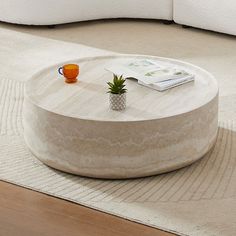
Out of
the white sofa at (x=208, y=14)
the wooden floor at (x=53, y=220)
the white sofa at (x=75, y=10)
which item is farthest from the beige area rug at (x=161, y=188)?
the white sofa at (x=75, y=10)

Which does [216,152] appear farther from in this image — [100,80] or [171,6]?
[171,6]

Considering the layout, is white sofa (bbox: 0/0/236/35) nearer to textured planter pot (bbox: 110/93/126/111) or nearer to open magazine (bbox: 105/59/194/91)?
open magazine (bbox: 105/59/194/91)

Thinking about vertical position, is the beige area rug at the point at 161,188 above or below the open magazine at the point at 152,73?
below

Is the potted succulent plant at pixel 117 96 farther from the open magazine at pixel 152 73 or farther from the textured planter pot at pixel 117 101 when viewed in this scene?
the open magazine at pixel 152 73

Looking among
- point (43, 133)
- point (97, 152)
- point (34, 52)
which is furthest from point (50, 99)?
point (34, 52)

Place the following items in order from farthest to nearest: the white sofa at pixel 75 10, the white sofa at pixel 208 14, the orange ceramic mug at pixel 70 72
→ the white sofa at pixel 75 10 → the white sofa at pixel 208 14 → the orange ceramic mug at pixel 70 72

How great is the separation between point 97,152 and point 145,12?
2.84 m

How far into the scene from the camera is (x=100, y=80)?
3.40 metres

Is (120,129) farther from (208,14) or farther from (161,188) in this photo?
(208,14)

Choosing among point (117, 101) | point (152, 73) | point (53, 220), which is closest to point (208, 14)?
point (152, 73)

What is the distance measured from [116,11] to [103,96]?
2566mm

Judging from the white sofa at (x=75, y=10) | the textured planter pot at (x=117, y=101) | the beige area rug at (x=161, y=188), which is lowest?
the beige area rug at (x=161, y=188)

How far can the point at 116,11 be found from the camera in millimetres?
5637

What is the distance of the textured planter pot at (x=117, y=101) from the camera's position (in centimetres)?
301
